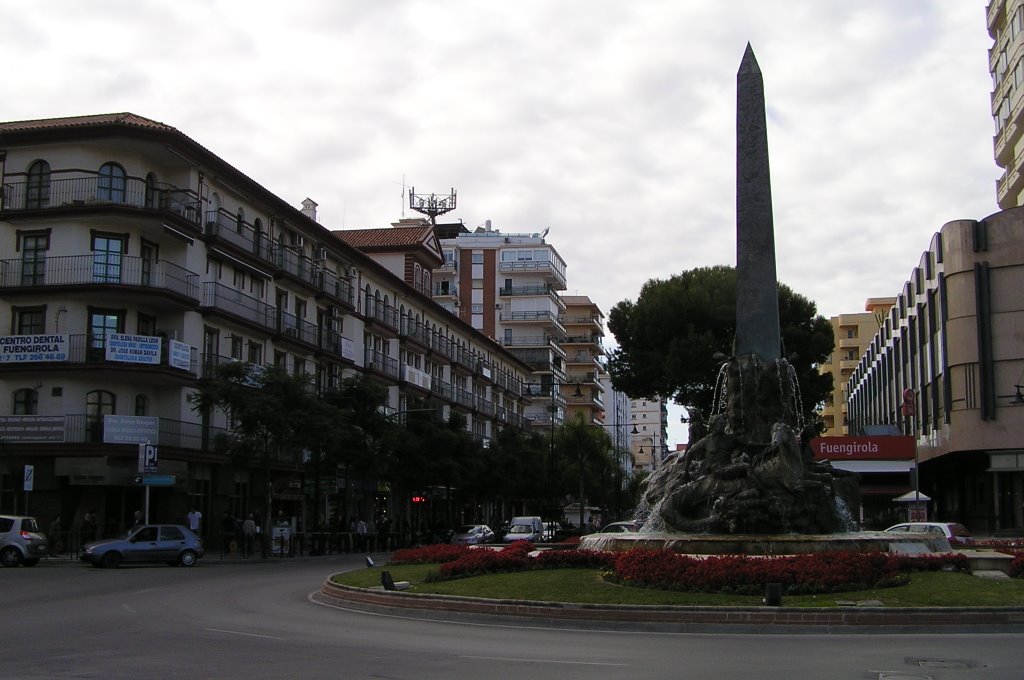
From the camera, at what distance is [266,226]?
54406mm

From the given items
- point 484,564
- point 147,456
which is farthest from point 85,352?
point 484,564

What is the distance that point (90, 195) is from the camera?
44.6 meters

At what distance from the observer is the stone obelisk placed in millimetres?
27828

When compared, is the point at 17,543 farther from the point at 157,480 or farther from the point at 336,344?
the point at 336,344

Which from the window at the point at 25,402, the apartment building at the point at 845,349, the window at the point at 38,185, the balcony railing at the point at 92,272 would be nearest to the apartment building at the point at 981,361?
the balcony railing at the point at 92,272

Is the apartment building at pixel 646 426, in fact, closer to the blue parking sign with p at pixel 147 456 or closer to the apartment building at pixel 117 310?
the apartment building at pixel 117 310

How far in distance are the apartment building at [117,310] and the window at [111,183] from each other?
6 centimetres

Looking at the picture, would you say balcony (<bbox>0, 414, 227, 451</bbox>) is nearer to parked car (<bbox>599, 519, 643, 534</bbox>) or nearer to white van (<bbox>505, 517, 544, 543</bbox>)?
white van (<bbox>505, 517, 544, 543</bbox>)

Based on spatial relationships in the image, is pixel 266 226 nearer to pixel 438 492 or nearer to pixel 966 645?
pixel 438 492

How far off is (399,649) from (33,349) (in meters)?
33.2

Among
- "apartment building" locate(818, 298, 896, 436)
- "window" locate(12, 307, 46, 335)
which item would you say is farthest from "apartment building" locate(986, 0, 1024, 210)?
"apartment building" locate(818, 298, 896, 436)

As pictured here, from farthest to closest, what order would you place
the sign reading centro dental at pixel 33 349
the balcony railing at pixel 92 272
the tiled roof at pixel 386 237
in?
the tiled roof at pixel 386 237 < the balcony railing at pixel 92 272 < the sign reading centro dental at pixel 33 349

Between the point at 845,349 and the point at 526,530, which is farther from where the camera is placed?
the point at 845,349

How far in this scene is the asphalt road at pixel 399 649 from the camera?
39.2ft
